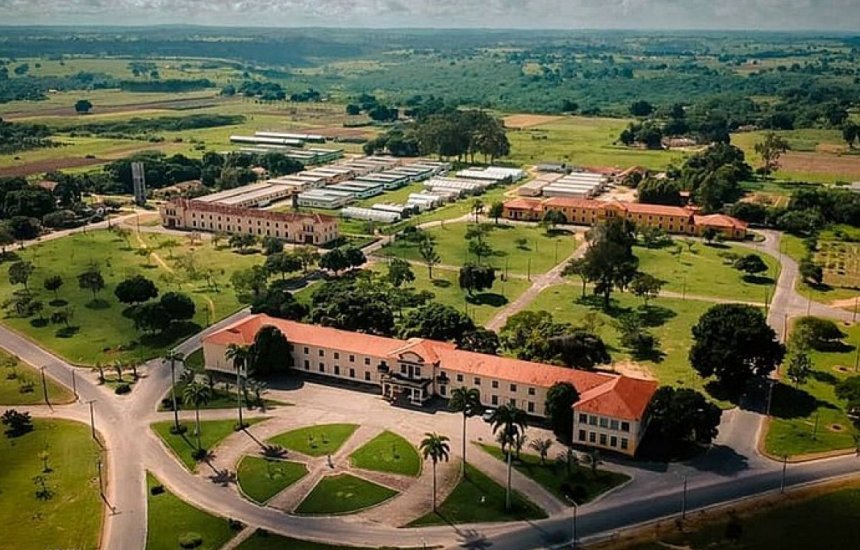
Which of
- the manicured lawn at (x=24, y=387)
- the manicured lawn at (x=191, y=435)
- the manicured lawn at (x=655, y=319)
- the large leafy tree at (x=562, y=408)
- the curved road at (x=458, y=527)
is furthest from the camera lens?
the manicured lawn at (x=655, y=319)

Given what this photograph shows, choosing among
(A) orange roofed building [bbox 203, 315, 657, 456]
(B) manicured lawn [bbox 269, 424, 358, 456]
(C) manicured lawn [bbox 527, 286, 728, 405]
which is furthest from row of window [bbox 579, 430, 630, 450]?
(B) manicured lawn [bbox 269, 424, 358, 456]

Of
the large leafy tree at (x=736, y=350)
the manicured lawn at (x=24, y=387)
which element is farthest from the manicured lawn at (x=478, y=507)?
the manicured lawn at (x=24, y=387)

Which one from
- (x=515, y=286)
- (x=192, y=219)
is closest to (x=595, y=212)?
(x=515, y=286)

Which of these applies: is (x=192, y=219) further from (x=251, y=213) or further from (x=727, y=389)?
(x=727, y=389)

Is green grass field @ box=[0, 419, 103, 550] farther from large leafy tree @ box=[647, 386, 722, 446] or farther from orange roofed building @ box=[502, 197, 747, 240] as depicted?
orange roofed building @ box=[502, 197, 747, 240]

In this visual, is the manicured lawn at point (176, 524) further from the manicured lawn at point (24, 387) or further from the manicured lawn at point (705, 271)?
the manicured lawn at point (705, 271)

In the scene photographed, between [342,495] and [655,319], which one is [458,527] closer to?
[342,495]
